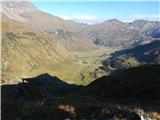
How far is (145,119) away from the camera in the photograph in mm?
26328

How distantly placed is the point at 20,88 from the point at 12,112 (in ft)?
115

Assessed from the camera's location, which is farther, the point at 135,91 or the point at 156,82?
the point at 156,82

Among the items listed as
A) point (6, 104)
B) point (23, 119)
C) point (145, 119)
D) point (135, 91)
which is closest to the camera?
point (23, 119)

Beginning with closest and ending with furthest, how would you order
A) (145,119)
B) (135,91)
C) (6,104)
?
1. (145,119)
2. (6,104)
3. (135,91)

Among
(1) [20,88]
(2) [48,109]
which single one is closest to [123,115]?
(2) [48,109]

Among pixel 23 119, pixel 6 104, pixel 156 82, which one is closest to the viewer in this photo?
pixel 23 119

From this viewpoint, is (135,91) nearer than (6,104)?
No

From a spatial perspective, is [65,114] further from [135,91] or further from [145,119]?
[135,91]

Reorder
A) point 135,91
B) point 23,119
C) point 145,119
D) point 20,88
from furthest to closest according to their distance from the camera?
point 135,91, point 20,88, point 145,119, point 23,119

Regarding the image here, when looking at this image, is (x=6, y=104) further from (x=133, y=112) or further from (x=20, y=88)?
(x=20, y=88)

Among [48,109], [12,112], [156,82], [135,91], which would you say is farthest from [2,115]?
[156,82]

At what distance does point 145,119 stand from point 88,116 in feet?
13.7

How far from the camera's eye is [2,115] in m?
25.5

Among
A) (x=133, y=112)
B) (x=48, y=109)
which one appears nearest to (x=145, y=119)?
(x=133, y=112)
